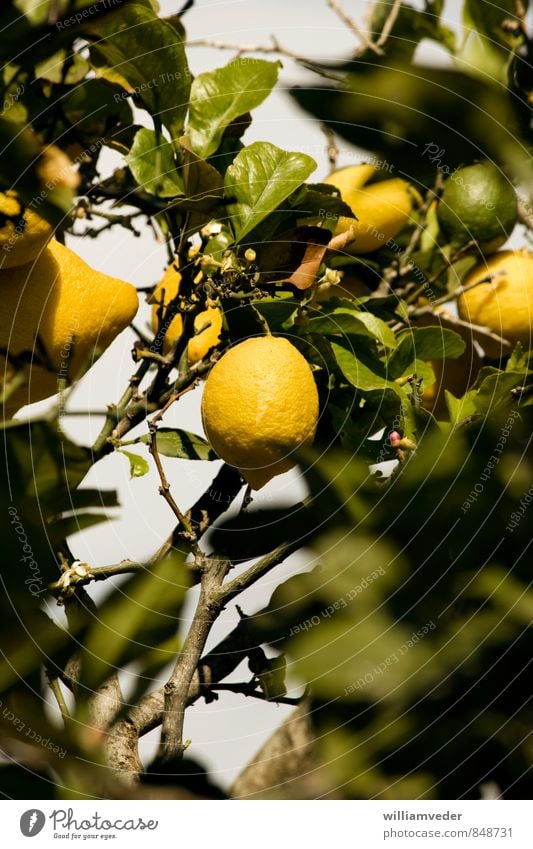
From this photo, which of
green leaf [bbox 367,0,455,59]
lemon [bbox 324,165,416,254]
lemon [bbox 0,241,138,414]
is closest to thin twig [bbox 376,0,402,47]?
green leaf [bbox 367,0,455,59]

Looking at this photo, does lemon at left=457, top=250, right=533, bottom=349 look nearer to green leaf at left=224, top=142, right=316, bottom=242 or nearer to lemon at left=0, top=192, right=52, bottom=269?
green leaf at left=224, top=142, right=316, bottom=242

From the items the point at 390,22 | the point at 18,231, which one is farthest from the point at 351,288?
the point at 18,231

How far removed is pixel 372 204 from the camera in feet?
3.28

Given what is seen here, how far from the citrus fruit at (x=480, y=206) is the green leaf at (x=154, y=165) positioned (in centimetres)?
35

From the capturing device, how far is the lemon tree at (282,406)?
0.59m

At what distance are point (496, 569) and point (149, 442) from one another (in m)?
0.35

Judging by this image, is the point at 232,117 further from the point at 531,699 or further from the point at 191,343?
the point at 531,699

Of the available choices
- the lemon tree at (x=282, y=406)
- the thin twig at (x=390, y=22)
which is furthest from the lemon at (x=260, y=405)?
the thin twig at (x=390, y=22)

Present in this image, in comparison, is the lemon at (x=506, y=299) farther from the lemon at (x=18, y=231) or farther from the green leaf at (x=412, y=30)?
the lemon at (x=18, y=231)

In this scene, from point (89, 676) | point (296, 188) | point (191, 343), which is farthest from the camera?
point (191, 343)

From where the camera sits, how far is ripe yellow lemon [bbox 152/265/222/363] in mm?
896

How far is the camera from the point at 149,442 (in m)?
0.83

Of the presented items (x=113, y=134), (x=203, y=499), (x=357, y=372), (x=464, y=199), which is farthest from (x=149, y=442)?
(x=464, y=199)

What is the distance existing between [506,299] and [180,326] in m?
0.38
